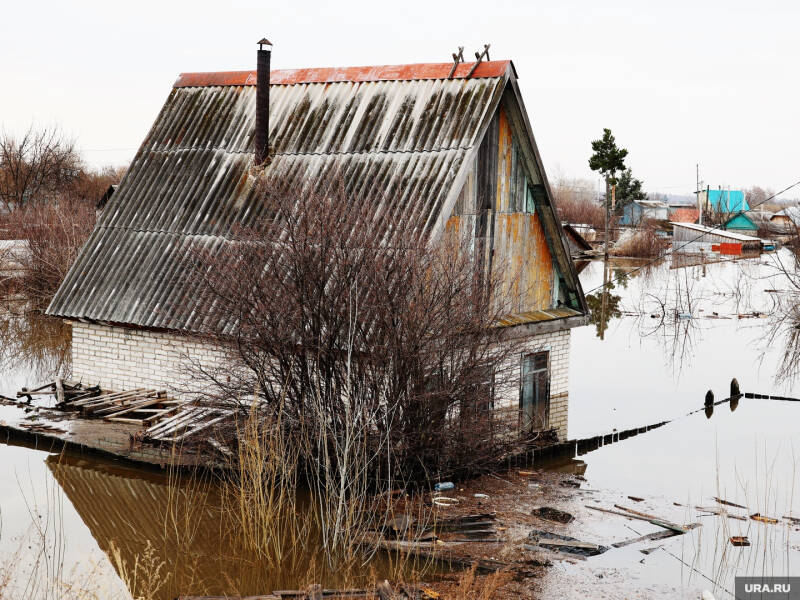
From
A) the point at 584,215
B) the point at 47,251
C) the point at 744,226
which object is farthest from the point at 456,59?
the point at 744,226

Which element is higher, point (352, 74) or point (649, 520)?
point (352, 74)

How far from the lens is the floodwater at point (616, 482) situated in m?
9.01

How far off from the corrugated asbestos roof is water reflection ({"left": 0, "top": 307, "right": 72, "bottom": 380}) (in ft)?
14.1

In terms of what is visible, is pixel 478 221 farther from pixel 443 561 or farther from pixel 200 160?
pixel 443 561

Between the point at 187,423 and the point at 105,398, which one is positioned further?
the point at 105,398

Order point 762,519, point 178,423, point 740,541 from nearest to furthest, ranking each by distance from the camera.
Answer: point 740,541, point 762,519, point 178,423

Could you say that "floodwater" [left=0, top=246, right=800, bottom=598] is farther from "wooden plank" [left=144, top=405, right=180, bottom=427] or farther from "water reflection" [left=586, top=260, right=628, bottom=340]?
"water reflection" [left=586, top=260, right=628, bottom=340]

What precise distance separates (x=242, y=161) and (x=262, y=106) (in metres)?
1.04

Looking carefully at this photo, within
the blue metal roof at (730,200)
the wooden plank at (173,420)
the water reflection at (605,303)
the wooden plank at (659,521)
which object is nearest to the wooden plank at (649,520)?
the wooden plank at (659,521)

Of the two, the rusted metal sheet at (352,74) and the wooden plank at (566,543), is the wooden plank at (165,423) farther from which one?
the rusted metal sheet at (352,74)

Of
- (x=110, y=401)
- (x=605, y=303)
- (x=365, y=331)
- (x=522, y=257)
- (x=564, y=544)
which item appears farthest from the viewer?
(x=605, y=303)

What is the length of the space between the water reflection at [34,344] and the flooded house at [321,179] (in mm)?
4075

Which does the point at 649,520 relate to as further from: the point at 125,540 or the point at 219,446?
the point at 125,540

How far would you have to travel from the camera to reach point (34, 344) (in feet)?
73.8
